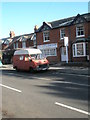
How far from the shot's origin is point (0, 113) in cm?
640

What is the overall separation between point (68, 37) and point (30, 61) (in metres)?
13.6

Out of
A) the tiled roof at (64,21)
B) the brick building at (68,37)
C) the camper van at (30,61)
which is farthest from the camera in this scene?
the tiled roof at (64,21)

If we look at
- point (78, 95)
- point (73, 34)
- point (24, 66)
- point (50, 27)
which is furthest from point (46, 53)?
point (78, 95)

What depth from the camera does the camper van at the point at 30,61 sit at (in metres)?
19.2

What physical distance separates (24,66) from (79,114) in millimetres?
14825

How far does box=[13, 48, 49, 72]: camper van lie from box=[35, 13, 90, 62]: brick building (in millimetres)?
10701

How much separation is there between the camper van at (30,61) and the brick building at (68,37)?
10.7 metres

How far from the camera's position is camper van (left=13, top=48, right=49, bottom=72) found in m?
19.2

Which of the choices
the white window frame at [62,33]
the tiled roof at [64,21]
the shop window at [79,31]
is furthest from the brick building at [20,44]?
the shop window at [79,31]

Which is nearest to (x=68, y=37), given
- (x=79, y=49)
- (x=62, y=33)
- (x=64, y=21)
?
(x=62, y=33)

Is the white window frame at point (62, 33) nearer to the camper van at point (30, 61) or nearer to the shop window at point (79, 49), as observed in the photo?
the shop window at point (79, 49)

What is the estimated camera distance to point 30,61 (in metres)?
19.6

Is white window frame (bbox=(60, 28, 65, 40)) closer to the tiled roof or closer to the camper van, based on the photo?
the tiled roof

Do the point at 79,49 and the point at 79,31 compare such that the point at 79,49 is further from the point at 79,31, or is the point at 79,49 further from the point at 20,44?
the point at 20,44
